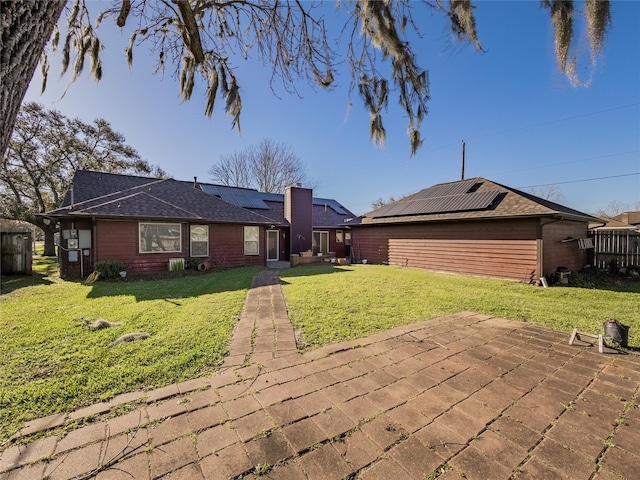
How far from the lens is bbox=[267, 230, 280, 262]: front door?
49.7ft

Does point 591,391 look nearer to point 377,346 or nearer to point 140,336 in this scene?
point 377,346

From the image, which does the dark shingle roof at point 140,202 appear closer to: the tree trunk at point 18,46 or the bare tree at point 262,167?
the tree trunk at point 18,46

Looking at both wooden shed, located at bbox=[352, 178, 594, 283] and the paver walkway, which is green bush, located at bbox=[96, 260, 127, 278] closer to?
the paver walkway

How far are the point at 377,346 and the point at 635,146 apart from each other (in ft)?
70.3

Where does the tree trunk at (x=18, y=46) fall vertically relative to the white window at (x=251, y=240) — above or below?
above

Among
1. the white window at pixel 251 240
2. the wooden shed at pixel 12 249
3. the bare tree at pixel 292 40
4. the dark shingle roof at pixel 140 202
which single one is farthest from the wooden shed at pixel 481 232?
the wooden shed at pixel 12 249

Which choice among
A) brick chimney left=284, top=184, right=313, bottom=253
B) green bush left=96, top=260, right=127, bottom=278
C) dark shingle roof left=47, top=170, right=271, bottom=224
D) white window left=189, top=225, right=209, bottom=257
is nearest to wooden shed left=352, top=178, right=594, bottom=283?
brick chimney left=284, top=184, right=313, bottom=253

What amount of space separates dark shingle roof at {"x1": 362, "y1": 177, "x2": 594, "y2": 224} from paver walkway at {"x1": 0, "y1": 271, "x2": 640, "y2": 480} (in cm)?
693

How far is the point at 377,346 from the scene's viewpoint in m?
3.33

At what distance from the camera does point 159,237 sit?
10.2 metres

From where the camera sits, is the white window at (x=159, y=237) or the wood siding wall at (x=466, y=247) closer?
the wood siding wall at (x=466, y=247)

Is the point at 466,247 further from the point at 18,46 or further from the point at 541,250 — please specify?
the point at 18,46

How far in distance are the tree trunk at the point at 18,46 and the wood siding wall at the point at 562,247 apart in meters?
10.7

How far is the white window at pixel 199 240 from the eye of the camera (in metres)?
11.0
